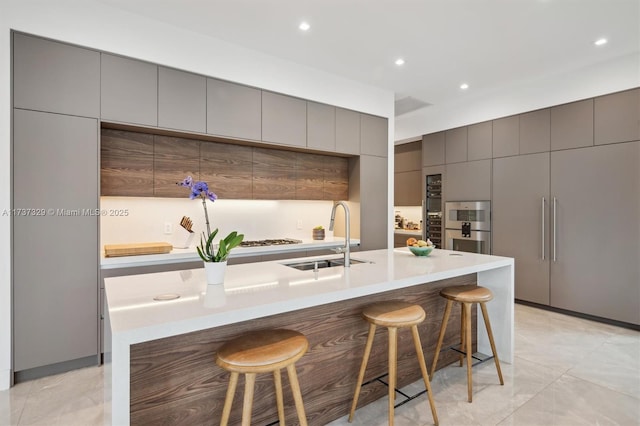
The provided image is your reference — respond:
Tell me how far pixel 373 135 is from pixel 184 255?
279 centimetres

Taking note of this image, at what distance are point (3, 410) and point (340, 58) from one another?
3.93 meters

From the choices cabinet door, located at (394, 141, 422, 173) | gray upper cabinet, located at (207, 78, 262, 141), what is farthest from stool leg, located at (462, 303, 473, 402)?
cabinet door, located at (394, 141, 422, 173)

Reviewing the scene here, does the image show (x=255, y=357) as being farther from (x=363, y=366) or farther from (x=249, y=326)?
(x=363, y=366)

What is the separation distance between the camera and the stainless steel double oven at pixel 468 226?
15.7 feet

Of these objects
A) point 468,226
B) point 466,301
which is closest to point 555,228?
point 468,226

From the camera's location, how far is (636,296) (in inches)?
138

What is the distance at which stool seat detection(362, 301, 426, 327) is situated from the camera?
73.9 inches

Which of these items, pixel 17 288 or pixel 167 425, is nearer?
pixel 167 425

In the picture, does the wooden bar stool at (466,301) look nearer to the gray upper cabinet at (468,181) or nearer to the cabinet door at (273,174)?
the cabinet door at (273,174)

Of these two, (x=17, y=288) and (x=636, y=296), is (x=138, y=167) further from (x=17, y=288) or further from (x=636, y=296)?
(x=636, y=296)

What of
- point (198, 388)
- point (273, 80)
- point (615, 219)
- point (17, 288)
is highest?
point (273, 80)

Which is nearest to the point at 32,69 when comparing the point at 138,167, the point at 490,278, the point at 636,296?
the point at 138,167

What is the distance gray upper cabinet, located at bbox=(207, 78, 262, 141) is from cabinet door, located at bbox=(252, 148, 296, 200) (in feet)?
1.32

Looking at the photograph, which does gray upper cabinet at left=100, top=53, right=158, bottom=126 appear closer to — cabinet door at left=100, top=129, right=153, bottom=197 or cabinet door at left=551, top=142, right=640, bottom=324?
cabinet door at left=100, top=129, right=153, bottom=197
